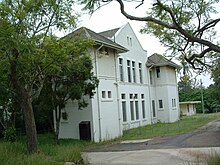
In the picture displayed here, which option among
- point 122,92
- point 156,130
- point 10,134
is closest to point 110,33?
point 122,92

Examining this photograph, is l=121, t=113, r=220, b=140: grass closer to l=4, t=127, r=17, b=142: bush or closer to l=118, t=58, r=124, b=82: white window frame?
l=118, t=58, r=124, b=82: white window frame

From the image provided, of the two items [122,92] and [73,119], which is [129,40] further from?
[73,119]

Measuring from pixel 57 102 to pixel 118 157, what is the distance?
6887mm

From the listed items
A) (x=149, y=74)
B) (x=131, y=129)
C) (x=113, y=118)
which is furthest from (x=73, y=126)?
(x=149, y=74)

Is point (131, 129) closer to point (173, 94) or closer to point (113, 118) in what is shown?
point (113, 118)

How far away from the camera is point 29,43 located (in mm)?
12445

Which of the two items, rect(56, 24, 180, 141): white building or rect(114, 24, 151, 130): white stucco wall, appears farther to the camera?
rect(114, 24, 151, 130): white stucco wall

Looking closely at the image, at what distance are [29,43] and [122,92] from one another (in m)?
21.0

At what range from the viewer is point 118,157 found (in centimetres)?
1698

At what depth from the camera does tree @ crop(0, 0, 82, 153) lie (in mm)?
12305

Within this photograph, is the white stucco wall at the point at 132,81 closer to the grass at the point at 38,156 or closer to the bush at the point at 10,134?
the bush at the point at 10,134

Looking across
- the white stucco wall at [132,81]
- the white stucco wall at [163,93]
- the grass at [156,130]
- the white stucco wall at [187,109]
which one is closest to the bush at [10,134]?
the grass at [156,130]

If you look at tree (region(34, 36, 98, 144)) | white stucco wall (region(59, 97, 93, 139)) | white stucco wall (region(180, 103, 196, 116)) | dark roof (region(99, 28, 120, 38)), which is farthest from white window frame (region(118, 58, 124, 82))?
white stucco wall (region(180, 103, 196, 116))

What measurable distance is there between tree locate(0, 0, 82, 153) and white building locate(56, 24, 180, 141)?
10.3 ft
